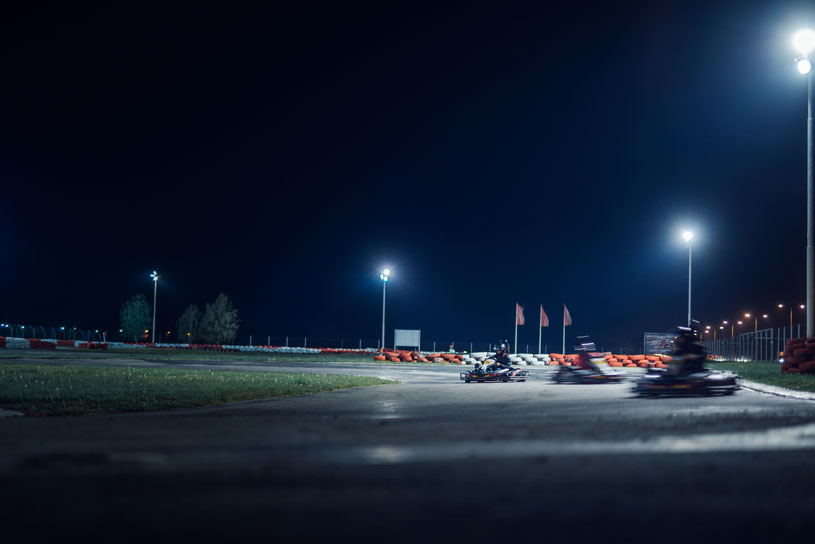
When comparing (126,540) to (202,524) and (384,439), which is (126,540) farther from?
(384,439)

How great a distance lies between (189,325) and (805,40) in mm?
90298

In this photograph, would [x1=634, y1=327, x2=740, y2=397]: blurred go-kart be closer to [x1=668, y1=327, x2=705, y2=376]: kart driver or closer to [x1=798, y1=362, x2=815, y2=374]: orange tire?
[x1=668, y1=327, x2=705, y2=376]: kart driver

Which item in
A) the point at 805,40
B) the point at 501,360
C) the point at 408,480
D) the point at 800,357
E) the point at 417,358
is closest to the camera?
the point at 408,480

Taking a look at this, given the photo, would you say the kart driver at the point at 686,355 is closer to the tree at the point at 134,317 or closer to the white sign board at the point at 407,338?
the white sign board at the point at 407,338

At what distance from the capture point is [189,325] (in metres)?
98.4

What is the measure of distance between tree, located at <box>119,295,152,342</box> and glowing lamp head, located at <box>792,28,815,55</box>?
105m

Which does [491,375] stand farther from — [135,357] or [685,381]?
[135,357]

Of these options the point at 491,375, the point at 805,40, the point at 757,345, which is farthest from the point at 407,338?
the point at 805,40

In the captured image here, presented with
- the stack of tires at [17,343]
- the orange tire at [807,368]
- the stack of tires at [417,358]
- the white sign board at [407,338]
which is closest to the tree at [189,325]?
the stack of tires at [17,343]

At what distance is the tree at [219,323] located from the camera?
97.2 metres

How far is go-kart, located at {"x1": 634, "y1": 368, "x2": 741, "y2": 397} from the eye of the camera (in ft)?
56.4

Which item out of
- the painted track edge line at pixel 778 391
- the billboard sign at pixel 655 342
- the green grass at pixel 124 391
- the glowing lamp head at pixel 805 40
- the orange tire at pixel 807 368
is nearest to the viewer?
the green grass at pixel 124 391

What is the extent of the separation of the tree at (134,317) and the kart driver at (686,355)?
103525 mm

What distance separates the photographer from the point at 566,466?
6.40 meters
